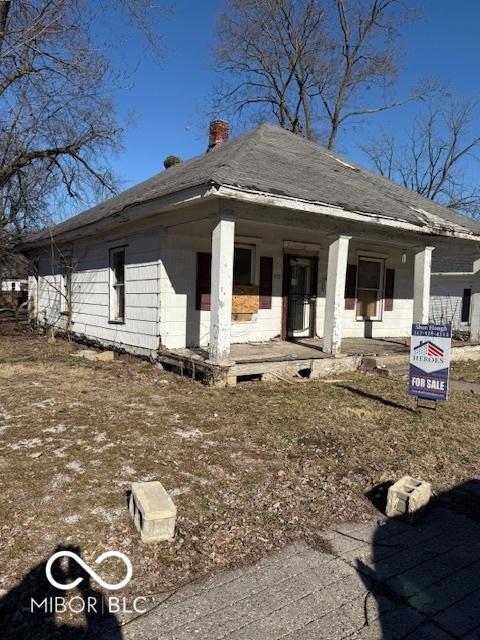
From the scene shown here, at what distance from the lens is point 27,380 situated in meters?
7.55

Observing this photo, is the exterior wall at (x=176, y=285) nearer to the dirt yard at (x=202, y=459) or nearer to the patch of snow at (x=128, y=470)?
the dirt yard at (x=202, y=459)

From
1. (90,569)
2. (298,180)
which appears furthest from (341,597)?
(298,180)

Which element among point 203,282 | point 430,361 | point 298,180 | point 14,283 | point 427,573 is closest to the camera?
point 427,573

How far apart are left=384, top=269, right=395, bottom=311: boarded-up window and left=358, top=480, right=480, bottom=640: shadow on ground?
30.8 feet

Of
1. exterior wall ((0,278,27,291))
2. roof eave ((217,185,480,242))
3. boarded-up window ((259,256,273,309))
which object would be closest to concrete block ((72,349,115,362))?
boarded-up window ((259,256,273,309))

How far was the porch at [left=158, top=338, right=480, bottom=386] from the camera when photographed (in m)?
7.46

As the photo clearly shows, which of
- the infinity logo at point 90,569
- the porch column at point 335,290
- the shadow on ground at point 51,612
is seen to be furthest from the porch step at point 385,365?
the shadow on ground at point 51,612

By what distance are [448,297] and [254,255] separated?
584 inches

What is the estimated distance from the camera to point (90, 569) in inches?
104

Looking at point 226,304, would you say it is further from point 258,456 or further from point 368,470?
point 368,470

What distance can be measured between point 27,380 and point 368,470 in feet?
18.5

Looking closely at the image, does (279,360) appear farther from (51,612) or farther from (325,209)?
(51,612)

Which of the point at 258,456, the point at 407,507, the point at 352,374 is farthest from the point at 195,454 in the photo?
the point at 352,374

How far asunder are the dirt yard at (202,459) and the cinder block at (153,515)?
0.07 m
